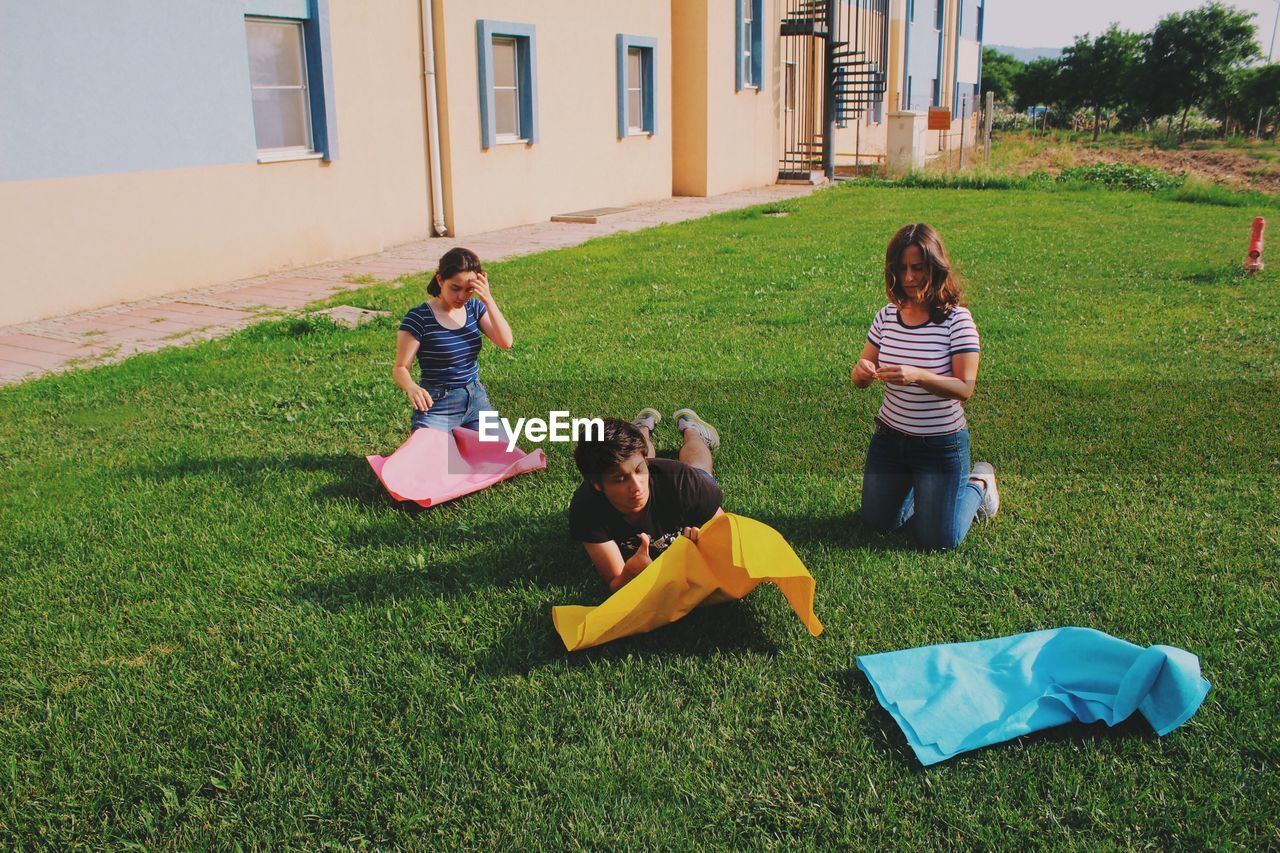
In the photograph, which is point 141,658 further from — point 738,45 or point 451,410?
point 738,45

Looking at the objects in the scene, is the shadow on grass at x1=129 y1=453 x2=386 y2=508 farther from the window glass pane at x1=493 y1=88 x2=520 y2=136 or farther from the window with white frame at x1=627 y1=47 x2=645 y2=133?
the window with white frame at x1=627 y1=47 x2=645 y2=133

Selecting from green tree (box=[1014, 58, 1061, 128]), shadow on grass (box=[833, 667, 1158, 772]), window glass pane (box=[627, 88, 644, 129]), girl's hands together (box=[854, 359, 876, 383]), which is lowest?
shadow on grass (box=[833, 667, 1158, 772])

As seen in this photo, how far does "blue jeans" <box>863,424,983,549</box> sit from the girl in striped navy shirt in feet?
6.46

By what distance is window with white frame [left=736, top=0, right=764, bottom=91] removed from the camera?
20781 mm

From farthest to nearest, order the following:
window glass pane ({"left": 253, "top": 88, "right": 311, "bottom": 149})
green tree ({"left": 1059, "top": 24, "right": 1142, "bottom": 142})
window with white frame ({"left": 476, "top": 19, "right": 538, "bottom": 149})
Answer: green tree ({"left": 1059, "top": 24, "right": 1142, "bottom": 142}) → window with white frame ({"left": 476, "top": 19, "right": 538, "bottom": 149}) → window glass pane ({"left": 253, "top": 88, "right": 311, "bottom": 149})

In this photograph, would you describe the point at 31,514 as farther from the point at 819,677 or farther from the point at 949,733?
the point at 949,733

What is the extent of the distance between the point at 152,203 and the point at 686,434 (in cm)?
706

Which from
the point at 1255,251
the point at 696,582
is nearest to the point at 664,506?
the point at 696,582

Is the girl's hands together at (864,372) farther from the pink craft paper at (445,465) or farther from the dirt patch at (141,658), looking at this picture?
the dirt patch at (141,658)

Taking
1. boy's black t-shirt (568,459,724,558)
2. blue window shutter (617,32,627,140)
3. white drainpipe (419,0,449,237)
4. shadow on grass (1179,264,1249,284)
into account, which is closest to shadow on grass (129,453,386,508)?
boy's black t-shirt (568,459,724,558)

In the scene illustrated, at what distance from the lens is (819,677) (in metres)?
3.39

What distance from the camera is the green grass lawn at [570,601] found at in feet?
9.24

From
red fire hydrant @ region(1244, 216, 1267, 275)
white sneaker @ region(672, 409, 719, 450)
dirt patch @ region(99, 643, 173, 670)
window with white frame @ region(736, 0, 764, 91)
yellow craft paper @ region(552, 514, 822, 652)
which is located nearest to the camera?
yellow craft paper @ region(552, 514, 822, 652)

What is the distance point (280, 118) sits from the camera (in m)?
11.5
